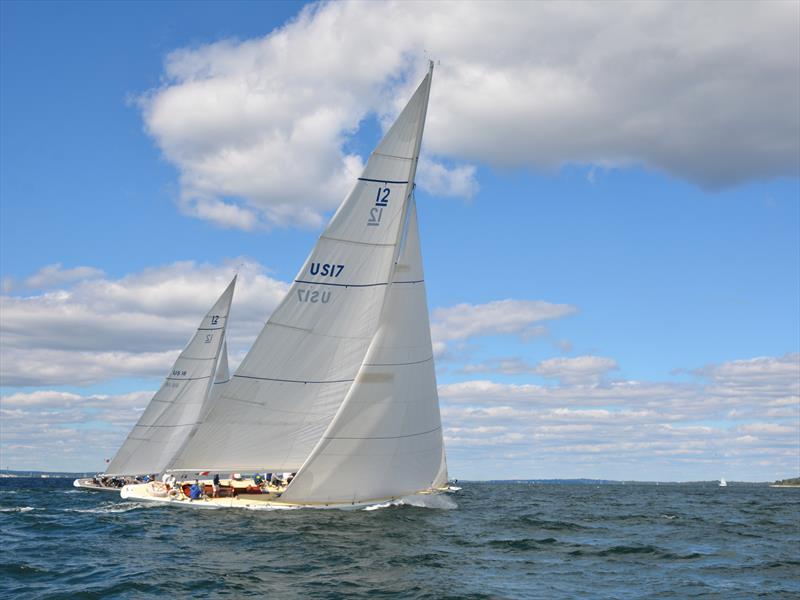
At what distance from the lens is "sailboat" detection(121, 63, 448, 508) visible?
29.7 meters

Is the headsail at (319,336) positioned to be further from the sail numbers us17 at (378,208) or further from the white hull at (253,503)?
the white hull at (253,503)

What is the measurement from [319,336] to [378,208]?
5.55 m

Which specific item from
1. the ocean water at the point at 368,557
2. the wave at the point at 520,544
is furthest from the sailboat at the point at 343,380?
the wave at the point at 520,544

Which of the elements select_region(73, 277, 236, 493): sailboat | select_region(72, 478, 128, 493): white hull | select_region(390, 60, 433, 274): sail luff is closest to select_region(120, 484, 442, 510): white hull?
select_region(390, 60, 433, 274): sail luff

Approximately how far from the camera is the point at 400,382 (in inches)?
1215

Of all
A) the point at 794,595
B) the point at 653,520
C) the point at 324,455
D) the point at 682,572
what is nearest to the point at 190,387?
the point at 324,455

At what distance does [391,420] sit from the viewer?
30.4m

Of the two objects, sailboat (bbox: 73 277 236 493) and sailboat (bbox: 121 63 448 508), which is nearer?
sailboat (bbox: 121 63 448 508)

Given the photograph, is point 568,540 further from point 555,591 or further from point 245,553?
point 245,553

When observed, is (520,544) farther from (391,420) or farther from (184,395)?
(184,395)

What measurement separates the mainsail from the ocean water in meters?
17.5

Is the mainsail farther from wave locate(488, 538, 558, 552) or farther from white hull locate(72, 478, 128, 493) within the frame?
wave locate(488, 538, 558, 552)

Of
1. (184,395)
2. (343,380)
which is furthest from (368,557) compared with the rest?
(184,395)

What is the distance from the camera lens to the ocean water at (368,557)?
17.9m
